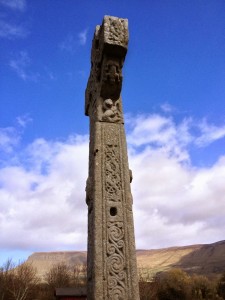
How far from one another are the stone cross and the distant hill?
57602mm

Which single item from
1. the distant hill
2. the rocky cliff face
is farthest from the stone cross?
the rocky cliff face

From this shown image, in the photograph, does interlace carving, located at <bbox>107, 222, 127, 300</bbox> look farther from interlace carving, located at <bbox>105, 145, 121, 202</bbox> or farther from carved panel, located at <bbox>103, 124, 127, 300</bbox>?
interlace carving, located at <bbox>105, 145, 121, 202</bbox>

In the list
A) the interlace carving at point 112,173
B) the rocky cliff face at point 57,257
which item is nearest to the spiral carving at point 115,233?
the interlace carving at point 112,173

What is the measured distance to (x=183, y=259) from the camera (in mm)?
88188

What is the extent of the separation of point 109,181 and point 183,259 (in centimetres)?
9158

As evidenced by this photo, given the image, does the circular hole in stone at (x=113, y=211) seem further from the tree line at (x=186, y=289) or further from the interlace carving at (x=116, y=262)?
the tree line at (x=186, y=289)

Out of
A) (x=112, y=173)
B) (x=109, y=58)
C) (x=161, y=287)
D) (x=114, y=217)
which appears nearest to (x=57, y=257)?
(x=161, y=287)

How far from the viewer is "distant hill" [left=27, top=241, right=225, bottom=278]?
226 feet

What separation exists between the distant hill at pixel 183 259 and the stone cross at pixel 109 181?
5760 cm

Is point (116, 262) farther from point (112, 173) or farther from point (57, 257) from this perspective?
point (57, 257)

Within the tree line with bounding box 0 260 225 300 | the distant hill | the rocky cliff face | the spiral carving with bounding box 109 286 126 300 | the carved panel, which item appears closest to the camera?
the spiral carving with bounding box 109 286 126 300

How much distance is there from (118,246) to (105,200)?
0.67 m

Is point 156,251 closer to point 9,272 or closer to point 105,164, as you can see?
point 9,272

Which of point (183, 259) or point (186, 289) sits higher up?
point (183, 259)
